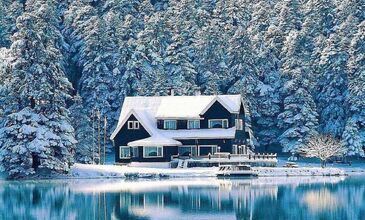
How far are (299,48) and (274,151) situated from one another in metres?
12.4

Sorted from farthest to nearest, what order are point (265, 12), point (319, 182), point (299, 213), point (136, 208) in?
1. point (265, 12)
2. point (319, 182)
3. point (136, 208)
4. point (299, 213)

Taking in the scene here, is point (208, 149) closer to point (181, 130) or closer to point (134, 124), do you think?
point (181, 130)

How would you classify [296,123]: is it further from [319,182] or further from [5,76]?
[5,76]

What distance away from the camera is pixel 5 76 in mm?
70062

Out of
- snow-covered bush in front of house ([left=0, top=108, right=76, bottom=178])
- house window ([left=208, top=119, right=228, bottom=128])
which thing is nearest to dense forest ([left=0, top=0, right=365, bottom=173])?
house window ([left=208, top=119, right=228, bottom=128])

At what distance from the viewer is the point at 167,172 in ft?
232

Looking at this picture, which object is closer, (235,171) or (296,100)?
(235,171)

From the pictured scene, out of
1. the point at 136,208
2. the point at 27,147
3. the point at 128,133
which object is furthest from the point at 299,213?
the point at 128,133

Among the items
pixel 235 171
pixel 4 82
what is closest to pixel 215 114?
pixel 235 171

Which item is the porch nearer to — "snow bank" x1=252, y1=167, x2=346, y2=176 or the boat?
"snow bank" x1=252, y1=167, x2=346, y2=176

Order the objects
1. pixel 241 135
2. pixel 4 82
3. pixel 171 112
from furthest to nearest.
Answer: pixel 241 135
pixel 171 112
pixel 4 82

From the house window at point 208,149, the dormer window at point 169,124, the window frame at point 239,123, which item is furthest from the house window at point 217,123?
the dormer window at point 169,124

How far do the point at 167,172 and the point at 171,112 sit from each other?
1206 cm

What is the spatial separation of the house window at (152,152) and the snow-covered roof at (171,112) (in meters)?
0.73
